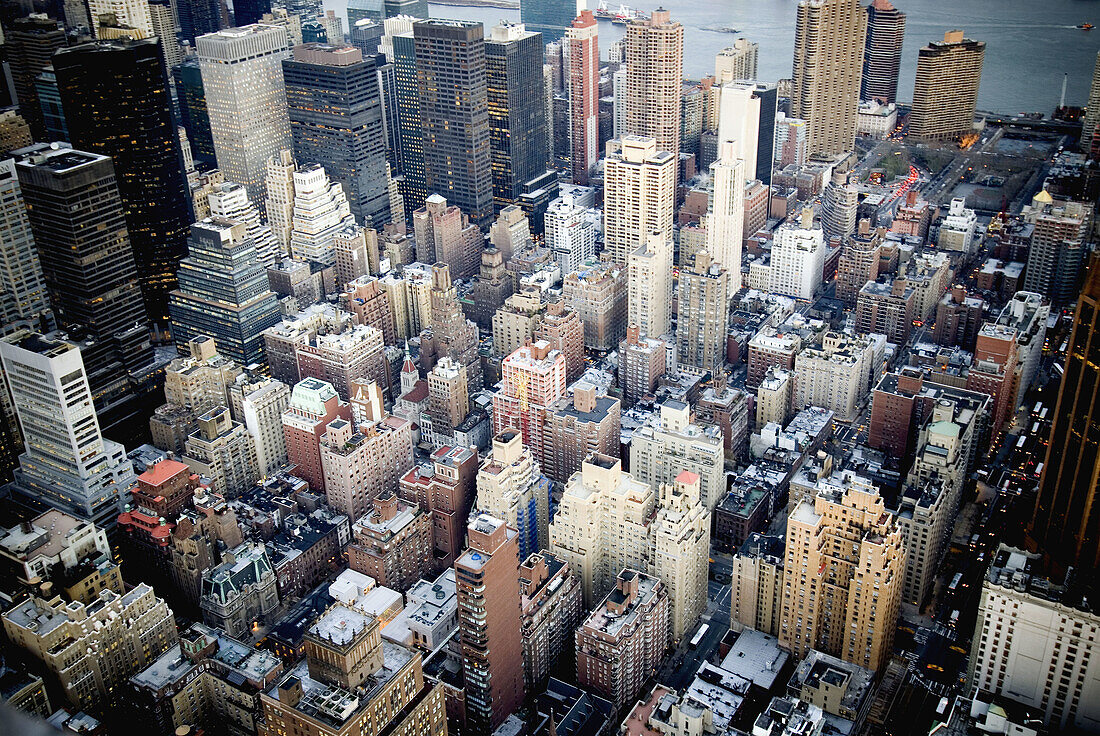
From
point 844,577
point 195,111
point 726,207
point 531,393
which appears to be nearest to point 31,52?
point 195,111

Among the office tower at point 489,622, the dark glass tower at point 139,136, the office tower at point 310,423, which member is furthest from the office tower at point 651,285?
the dark glass tower at point 139,136

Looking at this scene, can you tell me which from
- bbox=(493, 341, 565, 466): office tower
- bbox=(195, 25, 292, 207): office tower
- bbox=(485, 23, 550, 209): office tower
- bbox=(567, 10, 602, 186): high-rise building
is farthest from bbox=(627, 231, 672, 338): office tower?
bbox=(195, 25, 292, 207): office tower

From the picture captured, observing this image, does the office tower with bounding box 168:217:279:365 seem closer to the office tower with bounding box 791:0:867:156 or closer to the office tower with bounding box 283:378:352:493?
the office tower with bounding box 283:378:352:493

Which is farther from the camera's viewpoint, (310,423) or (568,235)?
(568,235)

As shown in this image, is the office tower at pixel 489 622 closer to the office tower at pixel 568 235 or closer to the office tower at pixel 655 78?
the office tower at pixel 568 235

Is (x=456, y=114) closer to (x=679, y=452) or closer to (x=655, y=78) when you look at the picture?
(x=655, y=78)

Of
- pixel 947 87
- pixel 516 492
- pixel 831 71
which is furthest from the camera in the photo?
pixel 947 87

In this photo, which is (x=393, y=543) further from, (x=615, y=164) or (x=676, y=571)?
(x=615, y=164)
